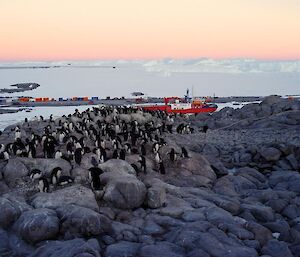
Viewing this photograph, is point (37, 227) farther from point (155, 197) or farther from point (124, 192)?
point (155, 197)

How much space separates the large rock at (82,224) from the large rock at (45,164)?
5099 millimetres

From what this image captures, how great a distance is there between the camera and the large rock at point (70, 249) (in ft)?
32.4

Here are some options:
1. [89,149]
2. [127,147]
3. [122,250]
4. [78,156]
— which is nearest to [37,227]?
[122,250]

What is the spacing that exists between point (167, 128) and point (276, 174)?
439 inches

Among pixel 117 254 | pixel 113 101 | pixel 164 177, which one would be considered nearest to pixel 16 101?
pixel 113 101

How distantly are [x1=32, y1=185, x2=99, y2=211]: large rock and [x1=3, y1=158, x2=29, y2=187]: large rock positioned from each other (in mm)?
3319

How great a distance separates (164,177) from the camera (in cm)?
1916

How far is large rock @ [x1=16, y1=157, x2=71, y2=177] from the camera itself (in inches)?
667

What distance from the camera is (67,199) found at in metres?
13.1

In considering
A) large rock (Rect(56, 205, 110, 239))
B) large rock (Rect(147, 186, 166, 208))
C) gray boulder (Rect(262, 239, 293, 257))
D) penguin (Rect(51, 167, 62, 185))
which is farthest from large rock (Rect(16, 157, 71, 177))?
gray boulder (Rect(262, 239, 293, 257))

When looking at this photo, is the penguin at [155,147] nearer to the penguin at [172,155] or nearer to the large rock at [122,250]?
the penguin at [172,155]

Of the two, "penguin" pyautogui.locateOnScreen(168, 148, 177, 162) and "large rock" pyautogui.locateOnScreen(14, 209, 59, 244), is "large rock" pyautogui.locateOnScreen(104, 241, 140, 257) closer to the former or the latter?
"large rock" pyautogui.locateOnScreen(14, 209, 59, 244)

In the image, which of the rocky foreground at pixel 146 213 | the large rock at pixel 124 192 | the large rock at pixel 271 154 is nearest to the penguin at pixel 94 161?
the rocky foreground at pixel 146 213

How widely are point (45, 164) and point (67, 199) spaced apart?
15.6ft
